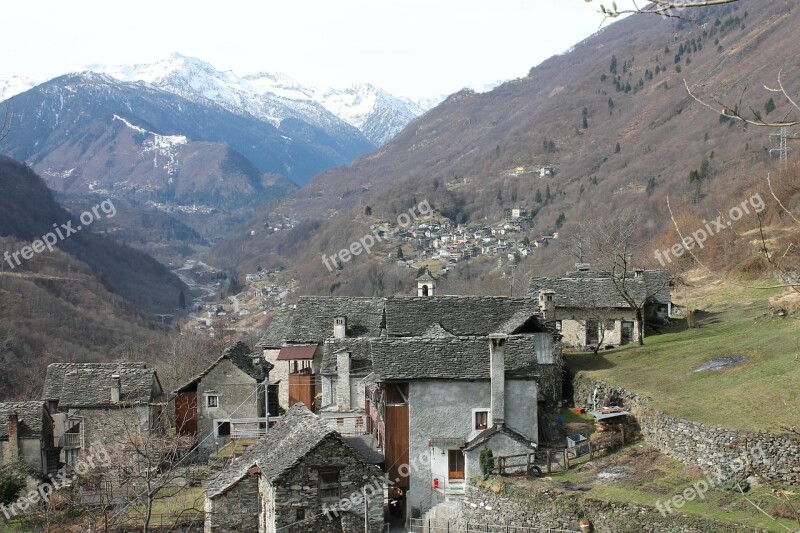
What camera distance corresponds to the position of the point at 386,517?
28.2 meters

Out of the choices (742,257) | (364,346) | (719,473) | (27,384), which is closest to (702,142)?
(742,257)

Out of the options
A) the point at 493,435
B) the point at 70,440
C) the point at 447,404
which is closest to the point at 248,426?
the point at 70,440

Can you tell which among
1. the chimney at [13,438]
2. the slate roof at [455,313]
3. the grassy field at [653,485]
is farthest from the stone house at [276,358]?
the grassy field at [653,485]

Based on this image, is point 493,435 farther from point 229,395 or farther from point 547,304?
point 229,395

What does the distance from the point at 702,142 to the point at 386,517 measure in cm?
15447

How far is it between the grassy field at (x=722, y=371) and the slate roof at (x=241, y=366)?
562 inches

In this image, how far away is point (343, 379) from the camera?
1433 inches

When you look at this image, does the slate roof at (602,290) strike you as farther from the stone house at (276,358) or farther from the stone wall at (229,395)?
the stone wall at (229,395)

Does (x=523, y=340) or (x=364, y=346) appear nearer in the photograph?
(x=523, y=340)

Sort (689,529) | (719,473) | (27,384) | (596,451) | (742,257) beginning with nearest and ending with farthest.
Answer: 1. (689,529)
2. (719,473)
3. (596,451)
4. (742,257)
5. (27,384)

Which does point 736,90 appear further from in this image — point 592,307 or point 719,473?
point 719,473

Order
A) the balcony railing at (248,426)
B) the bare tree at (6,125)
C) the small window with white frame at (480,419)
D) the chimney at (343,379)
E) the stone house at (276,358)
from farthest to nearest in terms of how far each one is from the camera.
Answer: the stone house at (276,358) → the balcony railing at (248,426) → the chimney at (343,379) → the small window with white frame at (480,419) → the bare tree at (6,125)

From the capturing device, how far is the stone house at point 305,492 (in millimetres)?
25609

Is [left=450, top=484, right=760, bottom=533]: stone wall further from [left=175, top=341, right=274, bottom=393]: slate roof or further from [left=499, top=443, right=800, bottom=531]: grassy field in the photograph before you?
[left=175, top=341, right=274, bottom=393]: slate roof
